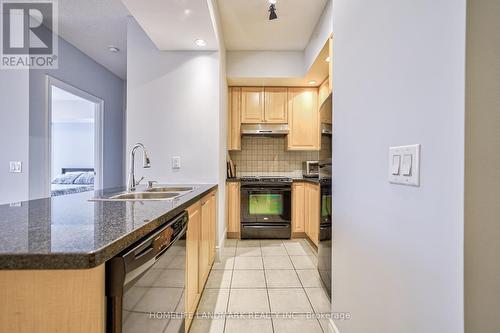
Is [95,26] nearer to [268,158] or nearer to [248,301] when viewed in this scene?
[268,158]

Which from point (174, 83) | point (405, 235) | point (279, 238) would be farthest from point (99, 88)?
point (405, 235)

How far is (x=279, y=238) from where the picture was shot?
351 centimetres

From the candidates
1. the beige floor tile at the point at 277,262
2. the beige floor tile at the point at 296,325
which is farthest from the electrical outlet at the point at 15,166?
the beige floor tile at the point at 296,325

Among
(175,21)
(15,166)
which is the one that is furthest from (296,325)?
(15,166)

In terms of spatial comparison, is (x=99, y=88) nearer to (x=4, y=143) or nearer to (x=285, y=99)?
(x=4, y=143)

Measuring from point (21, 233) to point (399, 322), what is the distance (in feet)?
Answer: 4.00

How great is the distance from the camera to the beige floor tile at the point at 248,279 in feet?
7.00

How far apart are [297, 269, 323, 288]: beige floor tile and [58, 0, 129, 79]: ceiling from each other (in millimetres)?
3268

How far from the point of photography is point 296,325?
1633 mm

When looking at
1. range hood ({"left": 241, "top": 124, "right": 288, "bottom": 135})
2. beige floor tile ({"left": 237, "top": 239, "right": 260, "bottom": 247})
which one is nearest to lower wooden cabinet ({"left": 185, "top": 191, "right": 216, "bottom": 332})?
beige floor tile ({"left": 237, "top": 239, "right": 260, "bottom": 247})

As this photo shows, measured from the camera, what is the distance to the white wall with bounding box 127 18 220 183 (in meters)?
2.64

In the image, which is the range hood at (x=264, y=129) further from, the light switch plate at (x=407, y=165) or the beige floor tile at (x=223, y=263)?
the light switch plate at (x=407, y=165)

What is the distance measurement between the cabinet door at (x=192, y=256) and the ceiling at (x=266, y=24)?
218cm

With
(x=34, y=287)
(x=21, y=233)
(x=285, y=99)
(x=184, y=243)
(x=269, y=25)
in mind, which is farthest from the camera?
(x=285, y=99)
